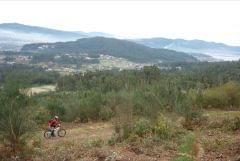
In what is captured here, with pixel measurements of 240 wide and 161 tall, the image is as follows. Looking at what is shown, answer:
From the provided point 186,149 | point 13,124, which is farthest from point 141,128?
point 13,124

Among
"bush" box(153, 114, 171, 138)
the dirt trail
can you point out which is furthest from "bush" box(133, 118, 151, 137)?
the dirt trail

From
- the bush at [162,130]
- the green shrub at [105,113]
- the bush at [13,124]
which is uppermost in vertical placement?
the bush at [13,124]

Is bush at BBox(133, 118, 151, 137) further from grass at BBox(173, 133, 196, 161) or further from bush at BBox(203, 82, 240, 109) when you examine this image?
bush at BBox(203, 82, 240, 109)

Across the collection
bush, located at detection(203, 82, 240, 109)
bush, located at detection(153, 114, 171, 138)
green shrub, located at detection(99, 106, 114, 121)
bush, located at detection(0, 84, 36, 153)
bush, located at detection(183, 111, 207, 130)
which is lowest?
green shrub, located at detection(99, 106, 114, 121)

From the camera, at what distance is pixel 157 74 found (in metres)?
75.6

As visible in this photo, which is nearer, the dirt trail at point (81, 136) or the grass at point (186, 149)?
the grass at point (186, 149)

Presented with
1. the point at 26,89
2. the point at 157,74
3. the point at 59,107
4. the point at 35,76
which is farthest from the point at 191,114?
the point at 35,76

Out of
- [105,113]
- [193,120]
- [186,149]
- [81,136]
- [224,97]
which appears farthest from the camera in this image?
[224,97]

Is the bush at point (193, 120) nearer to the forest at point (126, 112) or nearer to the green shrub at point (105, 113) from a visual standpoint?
the forest at point (126, 112)

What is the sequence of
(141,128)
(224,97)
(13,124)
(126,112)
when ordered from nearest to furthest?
(13,124) < (141,128) < (126,112) < (224,97)

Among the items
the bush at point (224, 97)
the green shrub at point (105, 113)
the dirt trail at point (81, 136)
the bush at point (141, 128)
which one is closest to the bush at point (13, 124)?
the dirt trail at point (81, 136)

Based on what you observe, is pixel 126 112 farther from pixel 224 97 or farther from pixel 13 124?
pixel 224 97

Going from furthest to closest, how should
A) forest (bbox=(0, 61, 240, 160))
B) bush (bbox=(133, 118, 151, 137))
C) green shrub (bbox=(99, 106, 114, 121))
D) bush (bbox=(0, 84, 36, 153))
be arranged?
1. green shrub (bbox=(99, 106, 114, 121))
2. bush (bbox=(133, 118, 151, 137))
3. forest (bbox=(0, 61, 240, 160))
4. bush (bbox=(0, 84, 36, 153))

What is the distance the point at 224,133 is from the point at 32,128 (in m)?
10.5
